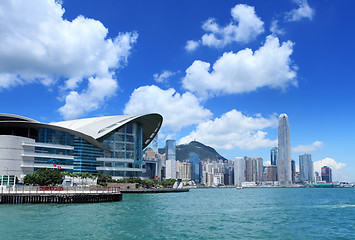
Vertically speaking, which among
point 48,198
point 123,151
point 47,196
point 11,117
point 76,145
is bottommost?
point 48,198

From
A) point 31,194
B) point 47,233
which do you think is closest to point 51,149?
point 31,194

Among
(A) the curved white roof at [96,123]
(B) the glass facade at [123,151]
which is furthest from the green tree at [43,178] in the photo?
(B) the glass facade at [123,151]

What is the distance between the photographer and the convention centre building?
8912cm

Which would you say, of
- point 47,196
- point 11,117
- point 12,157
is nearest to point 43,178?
point 47,196

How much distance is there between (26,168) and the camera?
296ft

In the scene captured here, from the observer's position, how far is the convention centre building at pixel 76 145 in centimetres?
8912

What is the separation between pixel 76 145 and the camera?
347 ft

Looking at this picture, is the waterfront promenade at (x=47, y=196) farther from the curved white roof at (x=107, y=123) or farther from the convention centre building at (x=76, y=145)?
the curved white roof at (x=107, y=123)

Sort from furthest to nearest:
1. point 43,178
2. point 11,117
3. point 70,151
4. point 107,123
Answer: point 107,123 → point 70,151 → point 11,117 → point 43,178

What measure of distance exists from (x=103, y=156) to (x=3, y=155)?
110 feet

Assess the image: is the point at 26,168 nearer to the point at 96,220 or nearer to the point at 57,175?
the point at 57,175

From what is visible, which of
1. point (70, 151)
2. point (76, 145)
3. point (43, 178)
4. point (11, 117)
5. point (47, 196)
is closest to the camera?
point (47, 196)

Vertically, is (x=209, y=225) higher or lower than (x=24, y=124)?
lower

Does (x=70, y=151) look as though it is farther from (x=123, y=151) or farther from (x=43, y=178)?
(x=43, y=178)
